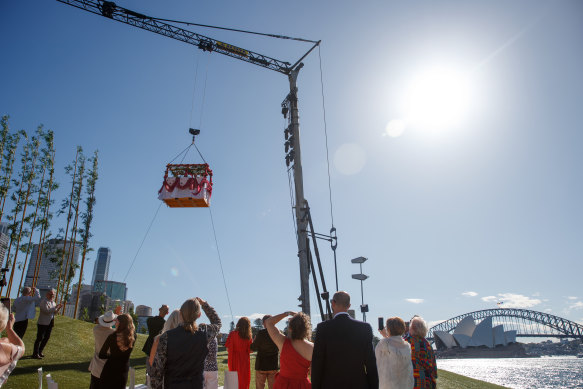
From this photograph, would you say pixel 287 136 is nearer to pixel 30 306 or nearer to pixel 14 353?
pixel 30 306

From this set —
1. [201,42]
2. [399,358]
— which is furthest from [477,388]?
[201,42]

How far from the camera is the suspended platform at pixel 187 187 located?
12.5m

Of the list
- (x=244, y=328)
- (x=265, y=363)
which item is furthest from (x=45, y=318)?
(x=265, y=363)

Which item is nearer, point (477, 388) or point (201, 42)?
point (477, 388)

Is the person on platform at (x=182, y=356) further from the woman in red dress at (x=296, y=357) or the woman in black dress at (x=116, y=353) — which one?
the woman in black dress at (x=116, y=353)

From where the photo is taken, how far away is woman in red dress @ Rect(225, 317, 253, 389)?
22.7 ft

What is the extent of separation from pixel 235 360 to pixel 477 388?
445 inches

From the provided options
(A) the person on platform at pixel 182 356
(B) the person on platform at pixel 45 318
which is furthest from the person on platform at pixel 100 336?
(B) the person on platform at pixel 45 318

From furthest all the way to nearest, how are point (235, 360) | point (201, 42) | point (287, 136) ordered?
point (201, 42) < point (287, 136) < point (235, 360)

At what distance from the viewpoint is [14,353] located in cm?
342

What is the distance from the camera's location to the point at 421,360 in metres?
5.55

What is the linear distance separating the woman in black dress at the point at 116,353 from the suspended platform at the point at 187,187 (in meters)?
7.54

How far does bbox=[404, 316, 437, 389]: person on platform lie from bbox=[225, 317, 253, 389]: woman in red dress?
9.89 feet

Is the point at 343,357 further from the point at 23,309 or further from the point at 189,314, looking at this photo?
the point at 23,309
